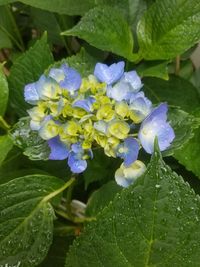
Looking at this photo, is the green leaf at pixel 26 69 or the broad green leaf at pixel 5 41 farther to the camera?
the broad green leaf at pixel 5 41

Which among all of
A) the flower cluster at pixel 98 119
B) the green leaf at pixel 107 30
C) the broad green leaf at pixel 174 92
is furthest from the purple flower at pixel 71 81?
the broad green leaf at pixel 174 92

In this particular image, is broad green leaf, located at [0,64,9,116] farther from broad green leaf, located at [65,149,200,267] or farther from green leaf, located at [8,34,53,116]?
broad green leaf, located at [65,149,200,267]

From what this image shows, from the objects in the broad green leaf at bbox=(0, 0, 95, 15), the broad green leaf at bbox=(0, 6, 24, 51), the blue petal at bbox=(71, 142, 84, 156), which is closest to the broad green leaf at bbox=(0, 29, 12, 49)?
the broad green leaf at bbox=(0, 6, 24, 51)

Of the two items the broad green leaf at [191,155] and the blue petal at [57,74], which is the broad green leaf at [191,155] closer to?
the broad green leaf at [191,155]

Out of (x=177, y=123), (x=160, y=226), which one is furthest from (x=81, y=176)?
(x=160, y=226)

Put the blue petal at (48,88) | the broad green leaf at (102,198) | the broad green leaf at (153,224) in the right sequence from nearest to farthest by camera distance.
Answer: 1. the broad green leaf at (153,224)
2. the blue petal at (48,88)
3. the broad green leaf at (102,198)

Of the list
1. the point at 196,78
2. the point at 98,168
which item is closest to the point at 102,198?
the point at 98,168
